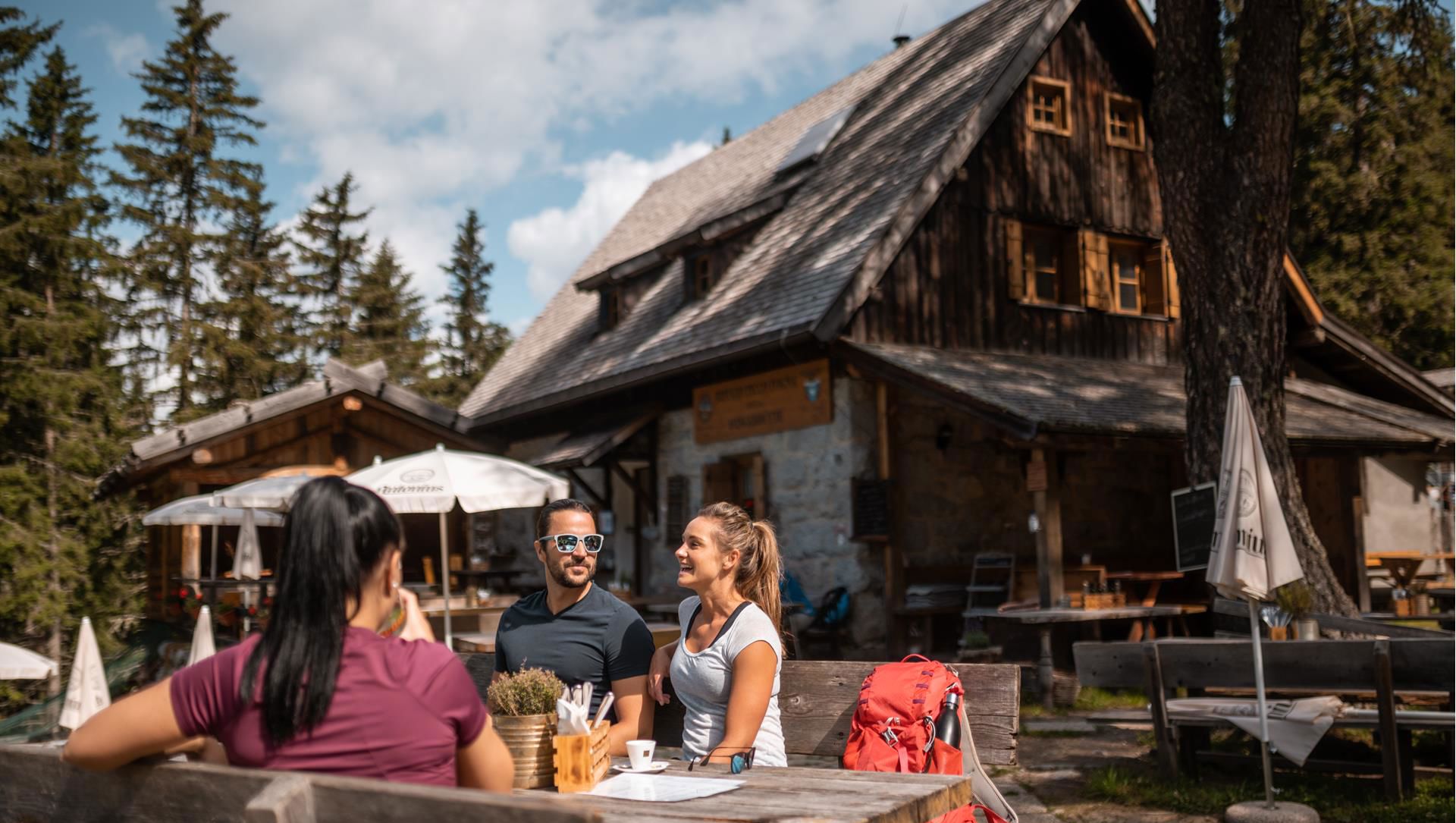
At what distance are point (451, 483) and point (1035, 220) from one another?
302 inches

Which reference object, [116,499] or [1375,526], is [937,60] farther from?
[116,499]

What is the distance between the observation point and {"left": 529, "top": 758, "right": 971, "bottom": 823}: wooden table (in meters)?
2.73

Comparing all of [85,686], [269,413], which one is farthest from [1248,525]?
[269,413]

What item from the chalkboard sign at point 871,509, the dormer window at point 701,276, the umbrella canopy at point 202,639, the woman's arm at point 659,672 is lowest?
→ the umbrella canopy at point 202,639

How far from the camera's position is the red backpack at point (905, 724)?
3873 mm

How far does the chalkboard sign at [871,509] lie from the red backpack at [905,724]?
27.7 ft

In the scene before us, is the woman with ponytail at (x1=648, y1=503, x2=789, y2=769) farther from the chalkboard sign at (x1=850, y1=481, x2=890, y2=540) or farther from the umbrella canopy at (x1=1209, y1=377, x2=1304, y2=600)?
the chalkboard sign at (x1=850, y1=481, x2=890, y2=540)

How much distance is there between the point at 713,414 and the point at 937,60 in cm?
627

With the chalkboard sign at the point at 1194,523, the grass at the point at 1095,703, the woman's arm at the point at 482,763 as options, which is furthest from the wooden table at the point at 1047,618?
the woman's arm at the point at 482,763

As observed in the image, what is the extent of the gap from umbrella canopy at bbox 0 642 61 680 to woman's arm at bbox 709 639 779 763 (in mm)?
7161

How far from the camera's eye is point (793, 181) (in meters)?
16.9

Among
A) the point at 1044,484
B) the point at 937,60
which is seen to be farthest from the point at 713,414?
the point at 937,60

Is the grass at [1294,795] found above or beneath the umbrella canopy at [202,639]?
beneath

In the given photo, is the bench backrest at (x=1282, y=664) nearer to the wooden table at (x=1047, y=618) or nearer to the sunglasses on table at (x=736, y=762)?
the wooden table at (x=1047, y=618)
